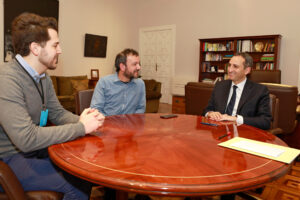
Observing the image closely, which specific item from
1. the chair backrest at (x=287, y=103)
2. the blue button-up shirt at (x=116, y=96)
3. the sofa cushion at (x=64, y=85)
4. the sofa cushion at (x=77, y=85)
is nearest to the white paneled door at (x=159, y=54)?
the sofa cushion at (x=77, y=85)

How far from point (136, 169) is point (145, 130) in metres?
0.60

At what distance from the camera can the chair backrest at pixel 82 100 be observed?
2.28 meters

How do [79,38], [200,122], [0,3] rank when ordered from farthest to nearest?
[79,38] → [0,3] → [200,122]

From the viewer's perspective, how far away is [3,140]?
139 cm

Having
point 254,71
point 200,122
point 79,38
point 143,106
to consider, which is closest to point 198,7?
point 254,71

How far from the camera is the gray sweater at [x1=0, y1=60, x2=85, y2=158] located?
1.23 metres

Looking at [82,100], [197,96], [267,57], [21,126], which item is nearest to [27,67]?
[21,126]

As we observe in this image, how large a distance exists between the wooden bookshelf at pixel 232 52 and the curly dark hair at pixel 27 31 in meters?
5.70

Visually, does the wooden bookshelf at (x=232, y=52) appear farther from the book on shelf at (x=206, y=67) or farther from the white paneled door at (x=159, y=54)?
the white paneled door at (x=159, y=54)

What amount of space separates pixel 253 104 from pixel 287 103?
128cm

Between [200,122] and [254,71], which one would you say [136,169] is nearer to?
[200,122]

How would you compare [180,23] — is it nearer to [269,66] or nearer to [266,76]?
[269,66]

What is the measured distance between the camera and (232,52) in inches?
266

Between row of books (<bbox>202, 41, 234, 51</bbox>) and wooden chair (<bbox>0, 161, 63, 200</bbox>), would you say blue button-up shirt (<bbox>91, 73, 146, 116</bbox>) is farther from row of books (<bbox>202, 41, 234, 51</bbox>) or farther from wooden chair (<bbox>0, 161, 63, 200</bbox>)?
row of books (<bbox>202, 41, 234, 51</bbox>)
